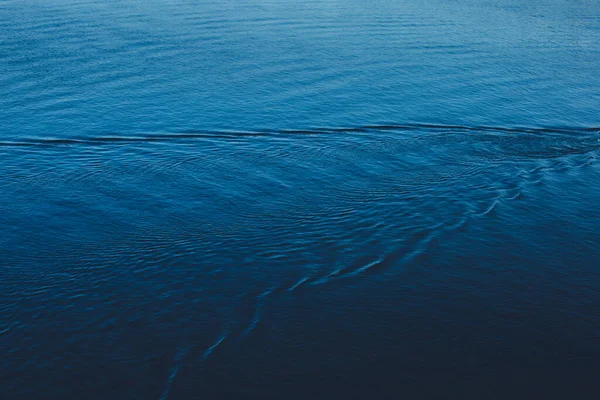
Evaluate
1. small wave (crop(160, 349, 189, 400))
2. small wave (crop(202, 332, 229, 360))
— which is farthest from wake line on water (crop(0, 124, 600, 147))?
small wave (crop(160, 349, 189, 400))

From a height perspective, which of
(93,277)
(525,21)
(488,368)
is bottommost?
(488,368)

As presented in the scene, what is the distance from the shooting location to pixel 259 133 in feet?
121

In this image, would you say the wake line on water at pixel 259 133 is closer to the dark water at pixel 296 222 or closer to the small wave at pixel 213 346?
the dark water at pixel 296 222

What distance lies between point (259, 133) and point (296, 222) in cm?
1017

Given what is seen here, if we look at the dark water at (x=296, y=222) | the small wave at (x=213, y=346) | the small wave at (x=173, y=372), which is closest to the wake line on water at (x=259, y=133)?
the dark water at (x=296, y=222)

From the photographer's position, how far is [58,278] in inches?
942

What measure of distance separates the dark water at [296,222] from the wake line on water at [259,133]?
155 mm

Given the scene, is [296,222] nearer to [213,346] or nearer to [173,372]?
[213,346]

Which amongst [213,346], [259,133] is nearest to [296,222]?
[213,346]

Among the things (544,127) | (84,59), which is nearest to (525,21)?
(544,127)

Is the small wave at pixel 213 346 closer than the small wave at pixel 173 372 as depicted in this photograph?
No

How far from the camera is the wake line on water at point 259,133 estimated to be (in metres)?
35.3

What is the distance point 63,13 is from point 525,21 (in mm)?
41395

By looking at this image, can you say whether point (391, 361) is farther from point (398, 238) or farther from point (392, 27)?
point (392, 27)
